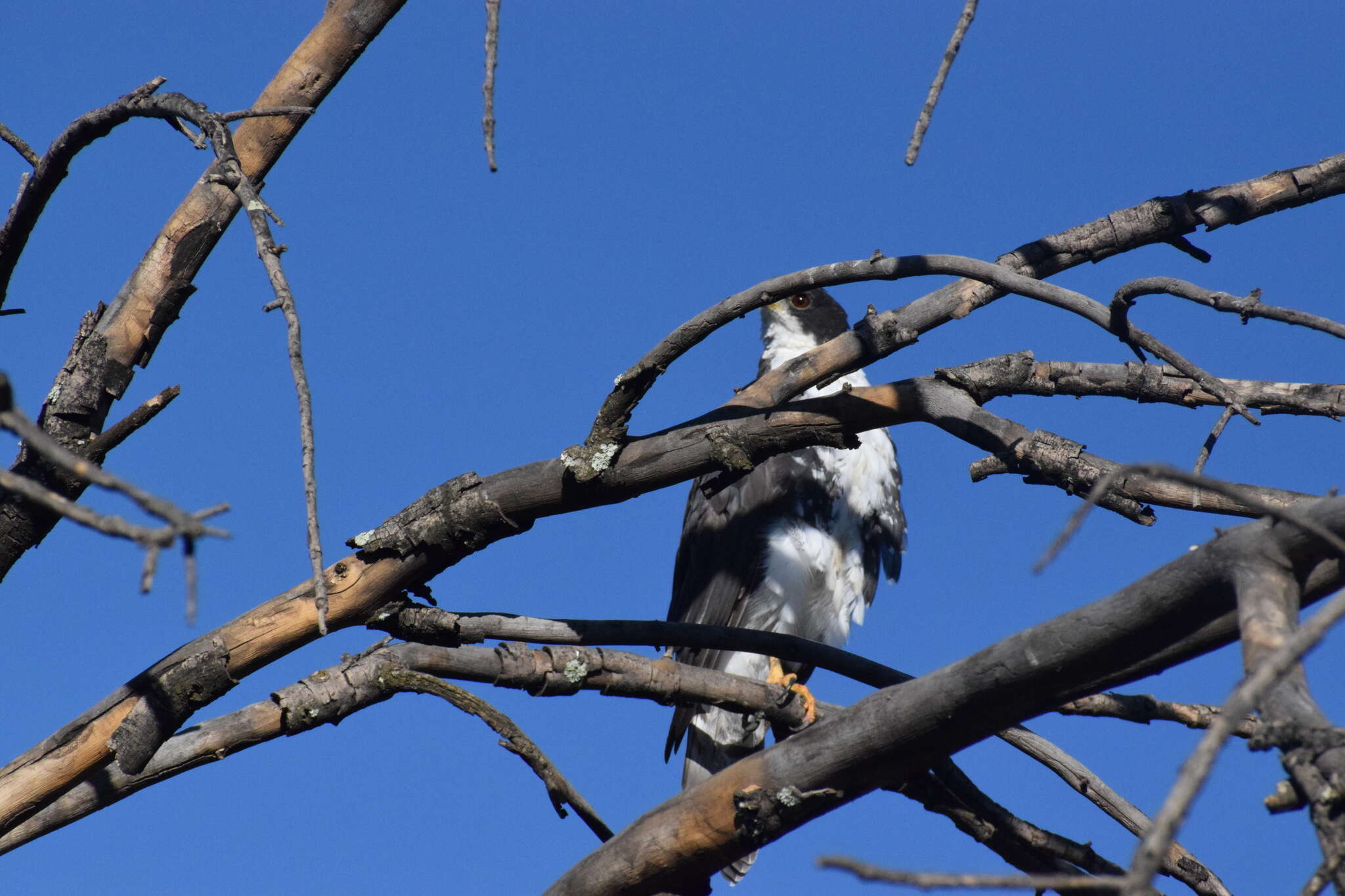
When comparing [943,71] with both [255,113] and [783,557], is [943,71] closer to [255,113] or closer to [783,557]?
[255,113]

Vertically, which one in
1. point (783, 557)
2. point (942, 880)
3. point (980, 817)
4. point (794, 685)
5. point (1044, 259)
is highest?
point (783, 557)

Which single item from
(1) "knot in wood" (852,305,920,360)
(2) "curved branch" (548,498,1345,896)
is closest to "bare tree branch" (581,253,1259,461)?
(1) "knot in wood" (852,305,920,360)

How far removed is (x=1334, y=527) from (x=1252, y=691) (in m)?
0.77

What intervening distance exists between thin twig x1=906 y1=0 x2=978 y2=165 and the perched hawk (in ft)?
10.8

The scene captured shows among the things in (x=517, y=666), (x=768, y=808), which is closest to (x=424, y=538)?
(x=517, y=666)

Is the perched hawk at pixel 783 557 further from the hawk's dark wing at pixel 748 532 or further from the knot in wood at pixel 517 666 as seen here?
the knot in wood at pixel 517 666

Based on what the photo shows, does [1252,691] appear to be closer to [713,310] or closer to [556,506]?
[713,310]

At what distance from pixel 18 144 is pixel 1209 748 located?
10.7 ft

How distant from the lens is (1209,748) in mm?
967

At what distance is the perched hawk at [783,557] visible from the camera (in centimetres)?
542

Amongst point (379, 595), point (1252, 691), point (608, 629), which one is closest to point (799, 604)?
point (608, 629)

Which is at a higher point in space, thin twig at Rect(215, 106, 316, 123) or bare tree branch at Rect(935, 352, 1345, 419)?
thin twig at Rect(215, 106, 316, 123)

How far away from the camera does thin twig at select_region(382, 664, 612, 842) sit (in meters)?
2.93

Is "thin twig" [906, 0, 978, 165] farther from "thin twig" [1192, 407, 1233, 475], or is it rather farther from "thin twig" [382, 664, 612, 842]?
"thin twig" [382, 664, 612, 842]
